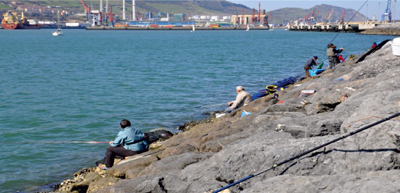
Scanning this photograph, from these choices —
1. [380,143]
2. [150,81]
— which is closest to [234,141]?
[380,143]

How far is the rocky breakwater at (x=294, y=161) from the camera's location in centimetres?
441

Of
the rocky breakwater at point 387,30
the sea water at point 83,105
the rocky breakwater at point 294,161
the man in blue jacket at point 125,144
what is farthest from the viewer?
the rocky breakwater at point 387,30

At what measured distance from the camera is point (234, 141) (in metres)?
7.27

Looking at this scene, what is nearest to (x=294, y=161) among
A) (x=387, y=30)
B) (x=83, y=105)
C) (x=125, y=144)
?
(x=125, y=144)

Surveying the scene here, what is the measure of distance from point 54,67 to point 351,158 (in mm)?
31479

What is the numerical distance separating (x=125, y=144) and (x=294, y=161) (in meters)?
4.01

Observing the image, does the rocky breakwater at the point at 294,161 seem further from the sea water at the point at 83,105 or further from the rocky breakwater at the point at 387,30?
the rocky breakwater at the point at 387,30

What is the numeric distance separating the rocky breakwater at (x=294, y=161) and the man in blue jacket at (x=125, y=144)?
35 centimetres

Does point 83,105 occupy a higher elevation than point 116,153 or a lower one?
lower

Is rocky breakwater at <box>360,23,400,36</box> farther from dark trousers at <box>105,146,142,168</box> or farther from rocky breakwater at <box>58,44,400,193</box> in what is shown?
dark trousers at <box>105,146,142,168</box>

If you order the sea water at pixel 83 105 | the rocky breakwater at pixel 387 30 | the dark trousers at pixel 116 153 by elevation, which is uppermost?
the rocky breakwater at pixel 387 30

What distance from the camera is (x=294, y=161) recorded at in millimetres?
5121

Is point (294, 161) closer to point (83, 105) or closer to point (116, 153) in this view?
point (116, 153)

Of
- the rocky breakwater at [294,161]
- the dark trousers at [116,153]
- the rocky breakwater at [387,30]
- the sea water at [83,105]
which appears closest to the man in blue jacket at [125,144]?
the dark trousers at [116,153]
